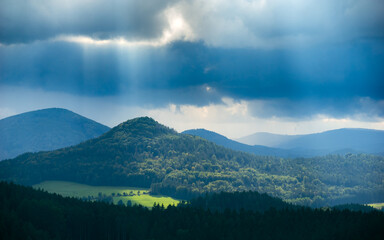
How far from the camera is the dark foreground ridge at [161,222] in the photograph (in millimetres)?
135000

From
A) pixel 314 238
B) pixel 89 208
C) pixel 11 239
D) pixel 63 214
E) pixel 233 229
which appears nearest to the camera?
pixel 11 239

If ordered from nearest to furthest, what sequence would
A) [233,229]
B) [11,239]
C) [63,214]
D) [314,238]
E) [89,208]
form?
[11,239]
[314,238]
[233,229]
[63,214]
[89,208]

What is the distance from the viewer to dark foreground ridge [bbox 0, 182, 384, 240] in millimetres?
135000

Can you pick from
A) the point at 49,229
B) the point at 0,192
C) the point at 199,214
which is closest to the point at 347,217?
the point at 199,214

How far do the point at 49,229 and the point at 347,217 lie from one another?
10472cm

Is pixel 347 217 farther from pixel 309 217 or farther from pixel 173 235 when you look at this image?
pixel 173 235

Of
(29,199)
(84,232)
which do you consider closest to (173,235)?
(84,232)

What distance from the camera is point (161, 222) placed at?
149500 millimetres

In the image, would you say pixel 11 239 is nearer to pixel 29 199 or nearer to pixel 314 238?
pixel 29 199

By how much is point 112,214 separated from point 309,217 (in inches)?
2843

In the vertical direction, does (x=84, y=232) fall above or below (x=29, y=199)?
below

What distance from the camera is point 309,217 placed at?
15462cm

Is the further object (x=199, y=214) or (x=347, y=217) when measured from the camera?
(x=199, y=214)

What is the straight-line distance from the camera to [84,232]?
152 meters
